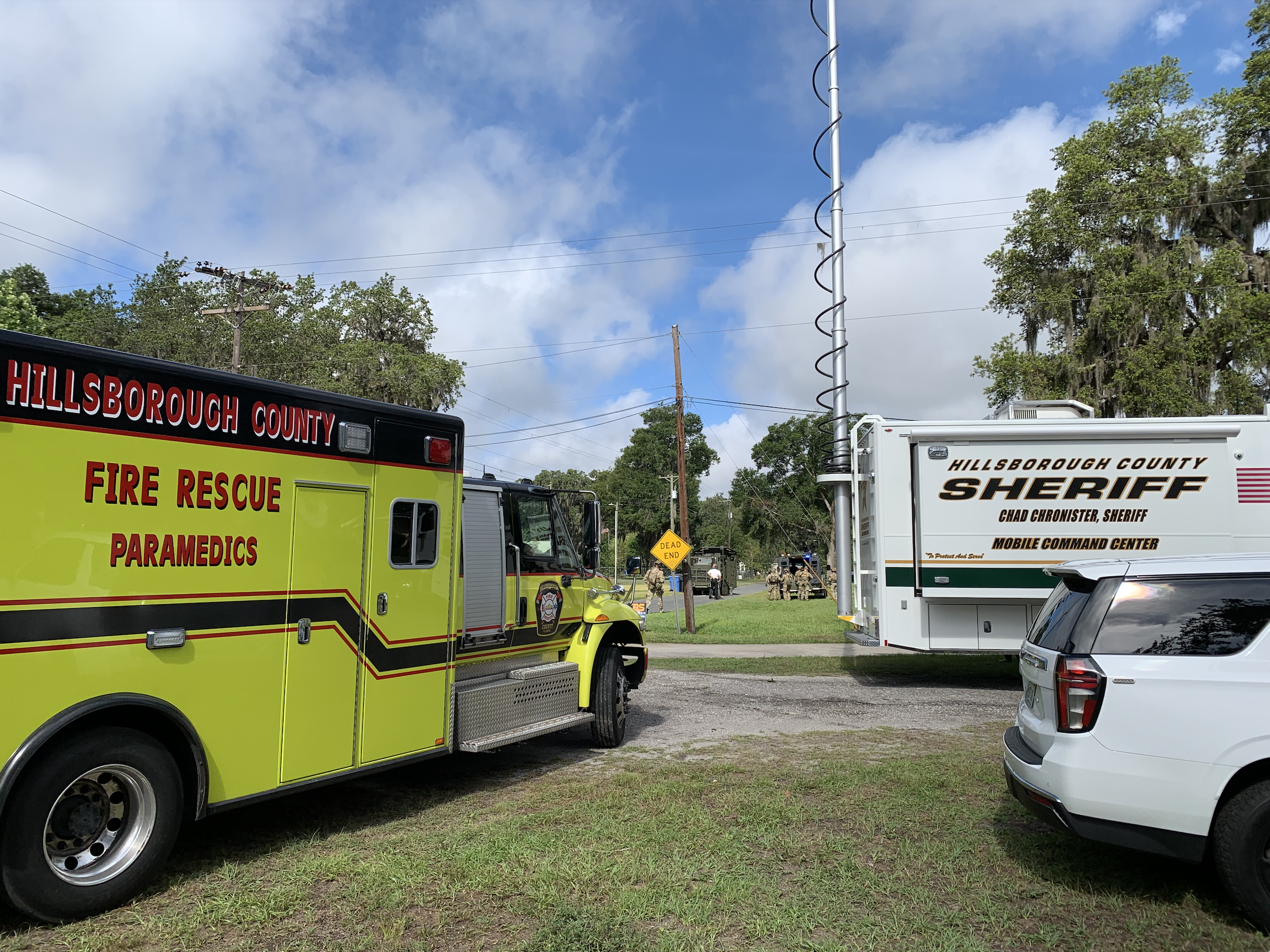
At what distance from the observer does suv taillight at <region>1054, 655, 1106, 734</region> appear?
161 inches

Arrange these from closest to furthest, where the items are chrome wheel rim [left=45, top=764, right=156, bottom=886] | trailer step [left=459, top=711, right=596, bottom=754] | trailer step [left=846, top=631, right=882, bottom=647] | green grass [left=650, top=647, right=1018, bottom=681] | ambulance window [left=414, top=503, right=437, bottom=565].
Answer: chrome wheel rim [left=45, top=764, right=156, bottom=886] < ambulance window [left=414, top=503, right=437, bottom=565] < trailer step [left=459, top=711, right=596, bottom=754] < trailer step [left=846, top=631, right=882, bottom=647] < green grass [left=650, top=647, right=1018, bottom=681]

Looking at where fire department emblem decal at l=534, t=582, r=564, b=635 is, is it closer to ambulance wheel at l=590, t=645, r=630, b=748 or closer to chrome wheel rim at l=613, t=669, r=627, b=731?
ambulance wheel at l=590, t=645, r=630, b=748

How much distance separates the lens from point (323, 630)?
17.3ft

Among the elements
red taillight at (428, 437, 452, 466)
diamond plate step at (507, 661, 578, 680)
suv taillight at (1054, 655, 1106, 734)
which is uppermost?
red taillight at (428, 437, 452, 466)

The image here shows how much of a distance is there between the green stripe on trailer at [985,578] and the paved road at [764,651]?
4749 millimetres

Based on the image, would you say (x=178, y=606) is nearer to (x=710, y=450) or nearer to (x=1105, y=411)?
(x=1105, y=411)

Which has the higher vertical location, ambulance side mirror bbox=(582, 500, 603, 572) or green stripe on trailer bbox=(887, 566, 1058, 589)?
ambulance side mirror bbox=(582, 500, 603, 572)

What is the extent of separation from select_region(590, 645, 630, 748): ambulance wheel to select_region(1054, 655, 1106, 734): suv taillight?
4688 millimetres

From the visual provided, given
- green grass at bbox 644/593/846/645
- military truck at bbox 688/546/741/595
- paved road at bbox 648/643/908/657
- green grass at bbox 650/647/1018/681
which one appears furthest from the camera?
military truck at bbox 688/546/741/595

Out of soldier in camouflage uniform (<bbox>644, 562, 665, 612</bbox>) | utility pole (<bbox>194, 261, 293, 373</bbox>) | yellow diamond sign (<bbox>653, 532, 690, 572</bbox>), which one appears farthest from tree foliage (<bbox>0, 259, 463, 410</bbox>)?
yellow diamond sign (<bbox>653, 532, 690, 572</bbox>)

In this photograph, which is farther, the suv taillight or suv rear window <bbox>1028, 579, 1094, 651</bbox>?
suv rear window <bbox>1028, 579, 1094, 651</bbox>

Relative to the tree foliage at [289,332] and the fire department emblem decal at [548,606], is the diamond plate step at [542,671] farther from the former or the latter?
the tree foliage at [289,332]

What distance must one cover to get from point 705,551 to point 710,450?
29.7 meters

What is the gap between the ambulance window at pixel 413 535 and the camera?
581 cm
